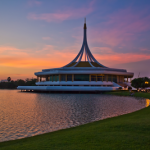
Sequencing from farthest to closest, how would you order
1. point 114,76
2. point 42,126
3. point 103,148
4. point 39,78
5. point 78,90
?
1. point 39,78
2. point 114,76
3. point 78,90
4. point 42,126
5. point 103,148

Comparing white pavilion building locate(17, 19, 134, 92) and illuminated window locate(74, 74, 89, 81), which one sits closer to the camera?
white pavilion building locate(17, 19, 134, 92)

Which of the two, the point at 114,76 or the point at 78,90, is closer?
the point at 78,90

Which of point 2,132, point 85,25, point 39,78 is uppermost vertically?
point 85,25

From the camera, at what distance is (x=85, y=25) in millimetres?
66125

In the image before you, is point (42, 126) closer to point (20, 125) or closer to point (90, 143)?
point (20, 125)

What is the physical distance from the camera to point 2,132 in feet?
32.0

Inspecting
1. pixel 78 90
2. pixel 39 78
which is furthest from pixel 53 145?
pixel 39 78

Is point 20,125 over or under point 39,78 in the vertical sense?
under

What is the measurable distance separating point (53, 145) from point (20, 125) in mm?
5503

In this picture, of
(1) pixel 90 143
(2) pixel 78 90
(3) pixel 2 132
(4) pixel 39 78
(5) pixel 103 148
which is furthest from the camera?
(4) pixel 39 78

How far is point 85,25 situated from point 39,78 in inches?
983

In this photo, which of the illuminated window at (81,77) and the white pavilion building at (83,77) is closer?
the white pavilion building at (83,77)

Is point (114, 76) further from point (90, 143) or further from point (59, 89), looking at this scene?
point (90, 143)

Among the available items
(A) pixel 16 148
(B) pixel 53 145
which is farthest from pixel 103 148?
(A) pixel 16 148
